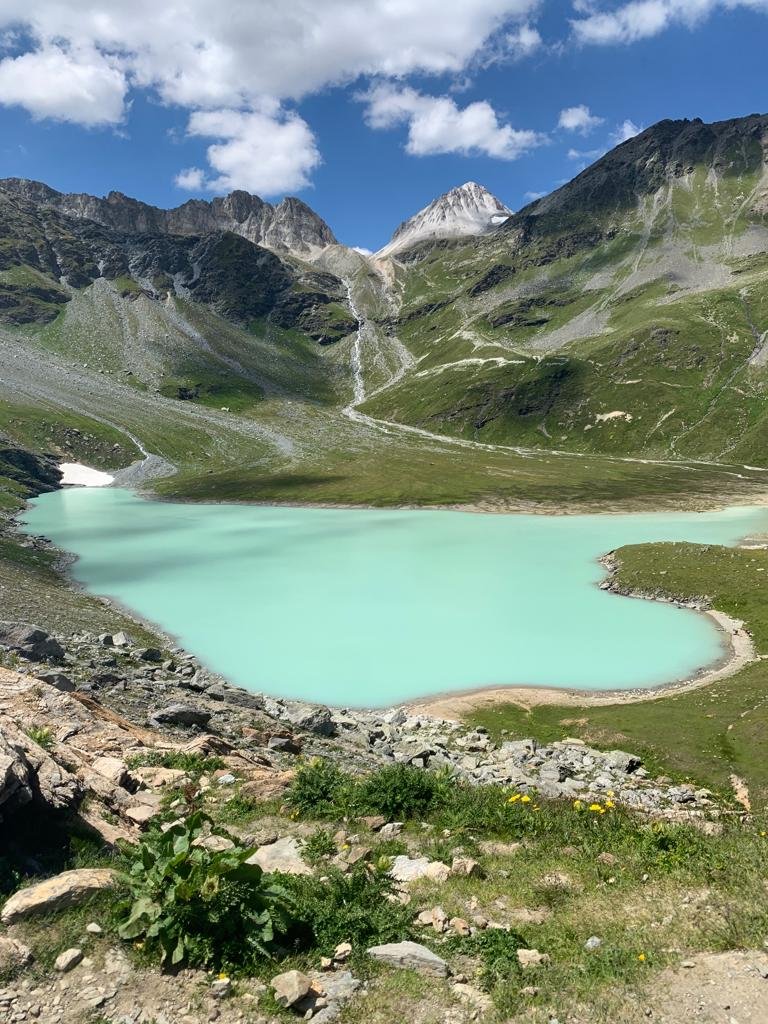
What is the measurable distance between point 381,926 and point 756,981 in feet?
19.6

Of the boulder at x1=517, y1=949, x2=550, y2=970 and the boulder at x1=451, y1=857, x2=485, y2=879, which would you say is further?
the boulder at x1=451, y1=857, x2=485, y2=879

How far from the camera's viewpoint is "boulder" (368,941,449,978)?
32.1ft

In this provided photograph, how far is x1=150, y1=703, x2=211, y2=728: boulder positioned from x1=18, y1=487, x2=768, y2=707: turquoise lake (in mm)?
15700

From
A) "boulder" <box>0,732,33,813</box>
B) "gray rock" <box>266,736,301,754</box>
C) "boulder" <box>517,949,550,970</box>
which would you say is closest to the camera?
"boulder" <box>517,949,550,970</box>

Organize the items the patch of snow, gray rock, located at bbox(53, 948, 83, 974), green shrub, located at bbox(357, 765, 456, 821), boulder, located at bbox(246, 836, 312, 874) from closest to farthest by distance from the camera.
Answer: gray rock, located at bbox(53, 948, 83, 974)
boulder, located at bbox(246, 836, 312, 874)
green shrub, located at bbox(357, 765, 456, 821)
the patch of snow

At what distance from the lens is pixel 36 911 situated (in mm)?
9758

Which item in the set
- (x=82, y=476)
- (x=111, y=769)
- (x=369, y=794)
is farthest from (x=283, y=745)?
(x=82, y=476)

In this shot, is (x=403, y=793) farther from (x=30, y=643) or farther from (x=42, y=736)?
(x=30, y=643)

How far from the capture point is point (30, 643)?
30328 mm

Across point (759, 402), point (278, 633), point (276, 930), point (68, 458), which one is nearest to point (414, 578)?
point (278, 633)

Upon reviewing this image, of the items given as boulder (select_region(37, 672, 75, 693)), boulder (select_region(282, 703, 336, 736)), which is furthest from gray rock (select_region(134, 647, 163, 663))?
boulder (select_region(282, 703, 336, 736))

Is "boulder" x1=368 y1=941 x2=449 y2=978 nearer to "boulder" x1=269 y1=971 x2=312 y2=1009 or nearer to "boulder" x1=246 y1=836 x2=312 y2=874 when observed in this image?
"boulder" x1=269 y1=971 x2=312 y2=1009

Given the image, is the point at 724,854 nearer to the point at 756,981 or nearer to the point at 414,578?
the point at 756,981

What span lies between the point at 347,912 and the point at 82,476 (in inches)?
7695
